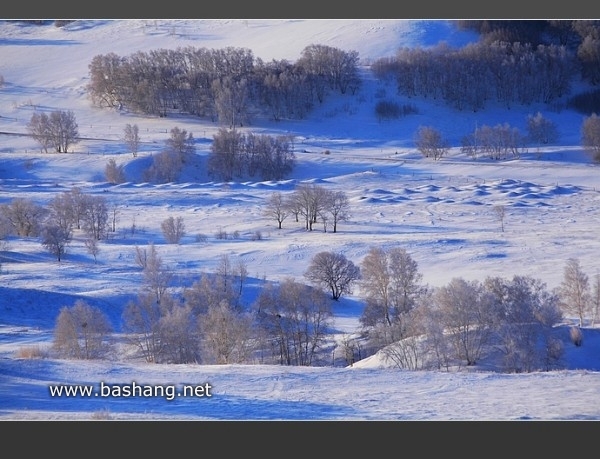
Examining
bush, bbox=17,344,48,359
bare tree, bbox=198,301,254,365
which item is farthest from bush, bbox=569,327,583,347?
bush, bbox=17,344,48,359

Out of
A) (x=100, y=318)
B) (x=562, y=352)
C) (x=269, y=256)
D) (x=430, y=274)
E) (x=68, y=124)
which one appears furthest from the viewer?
(x=68, y=124)

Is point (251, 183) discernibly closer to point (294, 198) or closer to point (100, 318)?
point (294, 198)

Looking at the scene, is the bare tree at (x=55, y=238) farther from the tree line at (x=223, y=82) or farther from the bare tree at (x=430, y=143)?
the bare tree at (x=430, y=143)

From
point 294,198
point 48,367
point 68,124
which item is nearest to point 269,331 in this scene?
point 48,367

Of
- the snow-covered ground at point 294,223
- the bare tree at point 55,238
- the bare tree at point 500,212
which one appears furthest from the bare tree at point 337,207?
the bare tree at point 55,238

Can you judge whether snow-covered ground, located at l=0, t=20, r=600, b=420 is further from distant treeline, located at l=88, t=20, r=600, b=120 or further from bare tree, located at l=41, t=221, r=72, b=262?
distant treeline, located at l=88, t=20, r=600, b=120

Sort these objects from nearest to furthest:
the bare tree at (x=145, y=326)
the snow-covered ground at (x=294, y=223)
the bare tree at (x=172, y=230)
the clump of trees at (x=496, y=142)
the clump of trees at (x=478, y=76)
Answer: the snow-covered ground at (x=294, y=223) < the bare tree at (x=145, y=326) < the bare tree at (x=172, y=230) < the clump of trees at (x=496, y=142) < the clump of trees at (x=478, y=76)

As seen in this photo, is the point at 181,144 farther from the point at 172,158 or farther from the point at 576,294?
the point at 576,294
